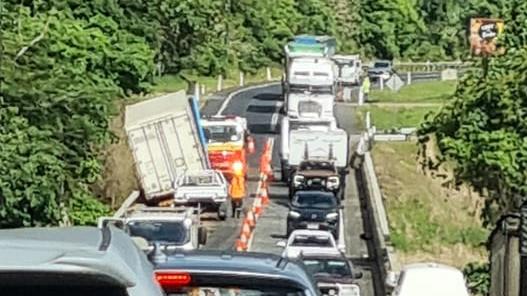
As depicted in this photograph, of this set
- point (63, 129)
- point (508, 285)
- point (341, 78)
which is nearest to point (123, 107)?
point (63, 129)

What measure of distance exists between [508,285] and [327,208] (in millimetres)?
24601

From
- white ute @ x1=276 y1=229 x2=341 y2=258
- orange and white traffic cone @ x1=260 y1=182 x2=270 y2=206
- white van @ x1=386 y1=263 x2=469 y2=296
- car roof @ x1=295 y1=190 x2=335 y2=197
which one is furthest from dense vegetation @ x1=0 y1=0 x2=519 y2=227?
white van @ x1=386 y1=263 x2=469 y2=296

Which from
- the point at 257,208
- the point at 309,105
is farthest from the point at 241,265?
the point at 309,105

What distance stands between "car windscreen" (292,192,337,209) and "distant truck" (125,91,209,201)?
12.8 feet

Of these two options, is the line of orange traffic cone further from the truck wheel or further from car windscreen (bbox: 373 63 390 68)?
car windscreen (bbox: 373 63 390 68)

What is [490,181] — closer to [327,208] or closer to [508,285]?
[327,208]

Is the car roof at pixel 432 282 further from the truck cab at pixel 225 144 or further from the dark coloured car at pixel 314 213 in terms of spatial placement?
the truck cab at pixel 225 144

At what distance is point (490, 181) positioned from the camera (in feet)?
129

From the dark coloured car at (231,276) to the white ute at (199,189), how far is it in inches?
1476

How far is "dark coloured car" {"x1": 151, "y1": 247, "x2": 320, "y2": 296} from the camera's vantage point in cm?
661

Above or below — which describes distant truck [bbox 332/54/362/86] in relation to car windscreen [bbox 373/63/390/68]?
above

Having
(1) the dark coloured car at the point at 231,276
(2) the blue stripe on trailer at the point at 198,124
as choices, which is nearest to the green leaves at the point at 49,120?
(2) the blue stripe on trailer at the point at 198,124

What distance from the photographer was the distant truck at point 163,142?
45938 mm

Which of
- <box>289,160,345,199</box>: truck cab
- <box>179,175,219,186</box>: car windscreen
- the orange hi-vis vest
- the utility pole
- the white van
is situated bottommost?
<box>289,160,345,199</box>: truck cab
